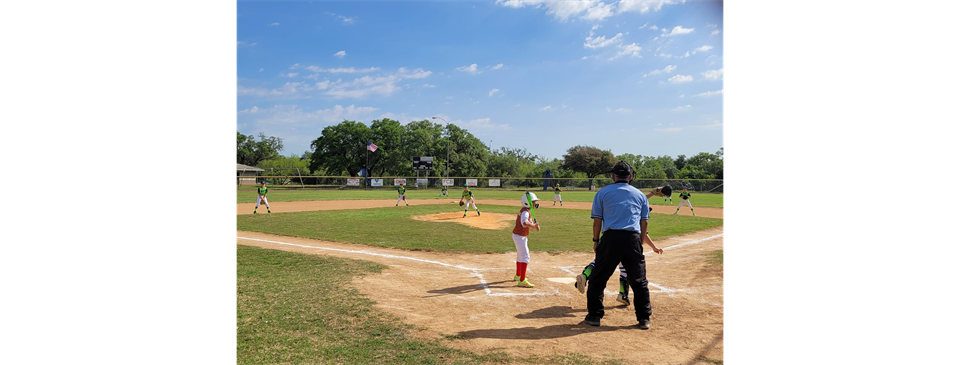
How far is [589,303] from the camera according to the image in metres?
6.09

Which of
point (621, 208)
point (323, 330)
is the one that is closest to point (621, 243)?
point (621, 208)

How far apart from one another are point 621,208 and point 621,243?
17.6 inches

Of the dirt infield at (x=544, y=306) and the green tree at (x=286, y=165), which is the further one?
the green tree at (x=286, y=165)

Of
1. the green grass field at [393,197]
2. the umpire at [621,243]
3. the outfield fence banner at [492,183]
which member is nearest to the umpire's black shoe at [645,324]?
the umpire at [621,243]

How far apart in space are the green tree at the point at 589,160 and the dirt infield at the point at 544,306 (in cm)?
6811

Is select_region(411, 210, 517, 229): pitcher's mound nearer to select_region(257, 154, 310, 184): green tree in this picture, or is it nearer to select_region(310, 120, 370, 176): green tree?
select_region(310, 120, 370, 176): green tree

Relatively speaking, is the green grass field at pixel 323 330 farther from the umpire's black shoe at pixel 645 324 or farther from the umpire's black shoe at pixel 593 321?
the umpire's black shoe at pixel 645 324

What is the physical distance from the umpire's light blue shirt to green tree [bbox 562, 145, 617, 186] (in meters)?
72.9

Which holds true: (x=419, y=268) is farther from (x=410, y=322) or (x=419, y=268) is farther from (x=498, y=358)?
(x=498, y=358)

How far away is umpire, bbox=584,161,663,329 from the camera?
5859 millimetres

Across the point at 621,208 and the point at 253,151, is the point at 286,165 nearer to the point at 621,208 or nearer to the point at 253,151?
the point at 253,151

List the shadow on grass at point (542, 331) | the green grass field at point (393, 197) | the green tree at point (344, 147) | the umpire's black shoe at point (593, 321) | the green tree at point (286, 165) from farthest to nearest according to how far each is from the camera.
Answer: the green tree at point (286, 165) → the green tree at point (344, 147) → the green grass field at point (393, 197) → the umpire's black shoe at point (593, 321) → the shadow on grass at point (542, 331)

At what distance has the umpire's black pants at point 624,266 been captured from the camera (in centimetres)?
585
